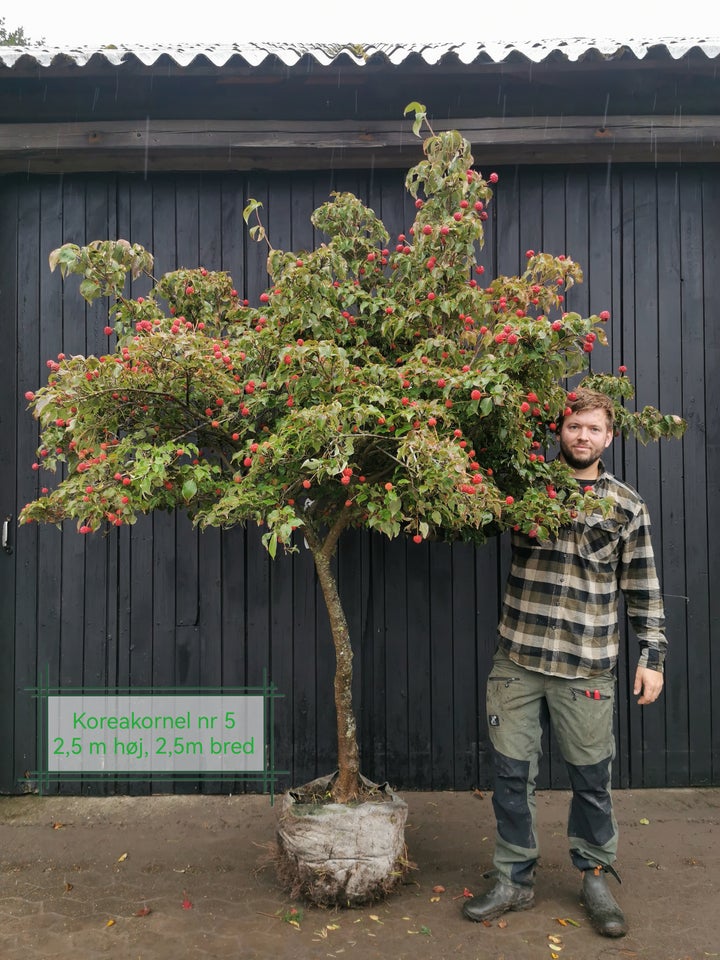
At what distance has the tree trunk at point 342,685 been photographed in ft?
9.67

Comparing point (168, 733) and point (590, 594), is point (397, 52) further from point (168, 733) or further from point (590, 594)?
point (168, 733)

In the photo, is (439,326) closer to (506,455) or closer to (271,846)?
(506,455)

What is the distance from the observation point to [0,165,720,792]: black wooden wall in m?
3.98

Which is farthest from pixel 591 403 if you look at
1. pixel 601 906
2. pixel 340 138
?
pixel 340 138

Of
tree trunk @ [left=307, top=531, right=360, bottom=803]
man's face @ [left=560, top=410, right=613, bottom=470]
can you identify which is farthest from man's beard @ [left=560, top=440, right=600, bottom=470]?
tree trunk @ [left=307, top=531, right=360, bottom=803]

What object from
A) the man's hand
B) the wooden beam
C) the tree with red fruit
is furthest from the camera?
the wooden beam

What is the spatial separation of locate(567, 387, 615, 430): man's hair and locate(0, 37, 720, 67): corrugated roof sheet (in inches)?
77.7

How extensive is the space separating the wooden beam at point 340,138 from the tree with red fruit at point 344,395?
1.21m

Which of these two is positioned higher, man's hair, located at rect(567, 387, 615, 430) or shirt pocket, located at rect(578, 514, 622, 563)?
man's hair, located at rect(567, 387, 615, 430)

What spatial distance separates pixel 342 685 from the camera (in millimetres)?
2986

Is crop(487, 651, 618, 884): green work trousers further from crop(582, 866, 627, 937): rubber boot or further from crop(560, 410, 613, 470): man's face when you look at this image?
crop(560, 410, 613, 470): man's face

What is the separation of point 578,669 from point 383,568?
4.86ft

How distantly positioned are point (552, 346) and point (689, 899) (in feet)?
7.95

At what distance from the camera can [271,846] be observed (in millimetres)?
3094
